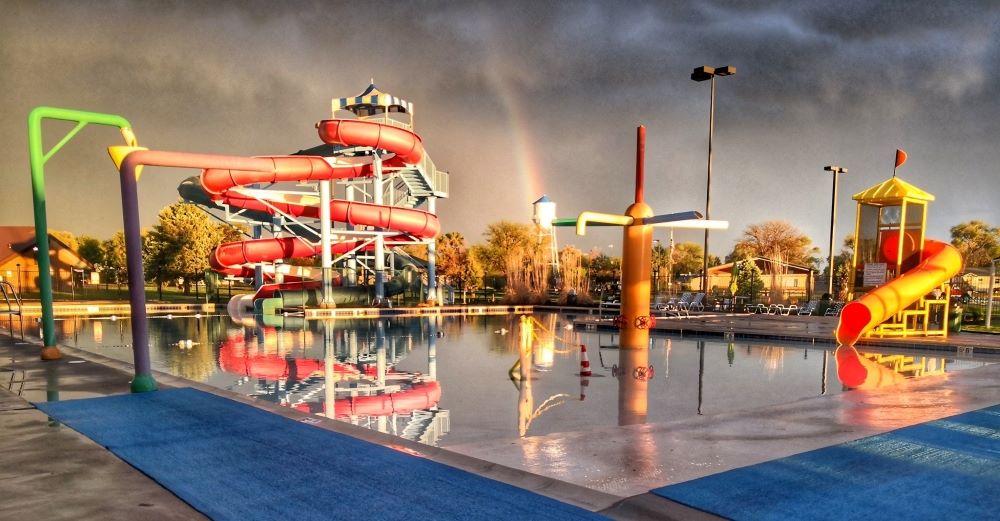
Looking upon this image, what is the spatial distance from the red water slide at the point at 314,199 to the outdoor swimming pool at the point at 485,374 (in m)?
7.38

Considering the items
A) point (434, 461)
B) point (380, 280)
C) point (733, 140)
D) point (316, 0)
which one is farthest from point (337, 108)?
point (434, 461)

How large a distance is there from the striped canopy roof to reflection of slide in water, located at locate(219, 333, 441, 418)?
16.2 metres

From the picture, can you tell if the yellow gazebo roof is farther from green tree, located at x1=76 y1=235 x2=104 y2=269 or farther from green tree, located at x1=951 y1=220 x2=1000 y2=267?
green tree, located at x1=76 y1=235 x2=104 y2=269

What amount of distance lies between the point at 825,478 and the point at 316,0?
28027mm

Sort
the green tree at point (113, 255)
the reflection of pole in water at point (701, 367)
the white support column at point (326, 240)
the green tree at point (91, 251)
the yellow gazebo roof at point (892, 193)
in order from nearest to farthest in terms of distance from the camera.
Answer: the reflection of pole in water at point (701, 367) < the yellow gazebo roof at point (892, 193) < the white support column at point (326, 240) < the green tree at point (113, 255) < the green tree at point (91, 251)

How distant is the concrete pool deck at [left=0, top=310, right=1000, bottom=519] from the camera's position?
3643 millimetres

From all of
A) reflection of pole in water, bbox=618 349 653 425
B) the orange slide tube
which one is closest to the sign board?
the orange slide tube

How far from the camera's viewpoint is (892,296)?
12836 millimetres

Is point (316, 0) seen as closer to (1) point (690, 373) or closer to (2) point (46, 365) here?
(2) point (46, 365)

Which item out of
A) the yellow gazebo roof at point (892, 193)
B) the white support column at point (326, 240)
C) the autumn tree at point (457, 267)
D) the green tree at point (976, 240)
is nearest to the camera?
the yellow gazebo roof at point (892, 193)

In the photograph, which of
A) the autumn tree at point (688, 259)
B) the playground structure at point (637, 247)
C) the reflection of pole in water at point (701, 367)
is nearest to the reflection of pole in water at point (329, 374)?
the reflection of pole in water at point (701, 367)

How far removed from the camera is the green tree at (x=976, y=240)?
4397 centimetres

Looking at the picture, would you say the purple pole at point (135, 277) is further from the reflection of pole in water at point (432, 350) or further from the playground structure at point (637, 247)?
the playground structure at point (637, 247)

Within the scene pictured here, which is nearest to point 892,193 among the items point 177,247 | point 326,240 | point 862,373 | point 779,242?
point 862,373
